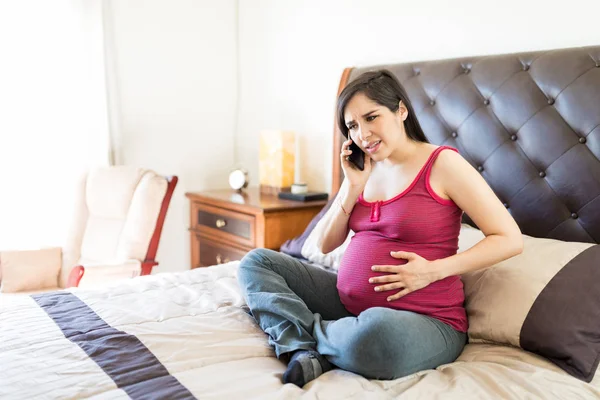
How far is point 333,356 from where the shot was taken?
1262 millimetres

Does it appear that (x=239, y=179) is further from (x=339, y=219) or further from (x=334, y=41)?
(x=339, y=219)

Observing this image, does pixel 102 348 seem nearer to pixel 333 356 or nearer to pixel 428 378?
pixel 333 356

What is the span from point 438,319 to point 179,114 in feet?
7.50

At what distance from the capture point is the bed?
1164 mm

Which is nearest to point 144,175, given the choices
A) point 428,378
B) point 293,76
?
point 293,76

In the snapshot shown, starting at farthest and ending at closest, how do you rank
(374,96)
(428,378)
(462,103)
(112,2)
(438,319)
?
1. (112,2)
2. (462,103)
3. (374,96)
4. (438,319)
5. (428,378)

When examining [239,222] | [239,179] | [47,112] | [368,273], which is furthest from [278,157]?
[368,273]

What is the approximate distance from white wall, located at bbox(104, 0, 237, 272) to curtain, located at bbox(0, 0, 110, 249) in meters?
0.11

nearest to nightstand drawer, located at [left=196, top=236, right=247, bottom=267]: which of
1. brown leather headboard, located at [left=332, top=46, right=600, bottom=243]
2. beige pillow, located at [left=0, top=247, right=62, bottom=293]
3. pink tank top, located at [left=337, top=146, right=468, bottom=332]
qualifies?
beige pillow, located at [left=0, top=247, right=62, bottom=293]

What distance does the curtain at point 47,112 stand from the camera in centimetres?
269

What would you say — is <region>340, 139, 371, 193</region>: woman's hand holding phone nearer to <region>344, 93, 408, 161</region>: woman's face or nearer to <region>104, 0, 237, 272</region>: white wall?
<region>344, 93, 408, 161</region>: woman's face

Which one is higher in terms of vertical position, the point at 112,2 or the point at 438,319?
the point at 112,2

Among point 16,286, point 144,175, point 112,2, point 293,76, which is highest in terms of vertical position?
point 112,2

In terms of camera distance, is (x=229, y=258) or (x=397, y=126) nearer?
(x=397, y=126)
